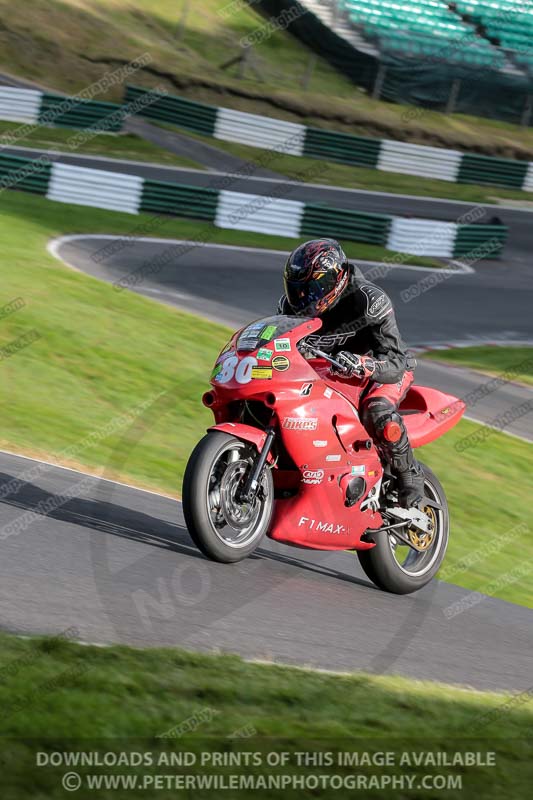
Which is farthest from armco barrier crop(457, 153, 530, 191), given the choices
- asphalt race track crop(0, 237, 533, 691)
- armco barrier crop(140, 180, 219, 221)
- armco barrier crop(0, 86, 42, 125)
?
asphalt race track crop(0, 237, 533, 691)

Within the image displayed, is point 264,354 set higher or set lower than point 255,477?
higher

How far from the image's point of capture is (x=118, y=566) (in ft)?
20.1

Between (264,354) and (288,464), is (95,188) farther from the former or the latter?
(264,354)

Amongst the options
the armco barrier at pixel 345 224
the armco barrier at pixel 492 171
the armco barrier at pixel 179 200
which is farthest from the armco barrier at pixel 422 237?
the armco barrier at pixel 492 171

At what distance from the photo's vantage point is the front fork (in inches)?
245

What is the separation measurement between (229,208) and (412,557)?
16.9 meters

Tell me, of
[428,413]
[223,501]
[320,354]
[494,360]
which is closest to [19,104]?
[494,360]

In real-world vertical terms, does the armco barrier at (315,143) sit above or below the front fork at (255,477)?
below

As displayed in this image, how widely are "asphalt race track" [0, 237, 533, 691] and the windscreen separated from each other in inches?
48.7

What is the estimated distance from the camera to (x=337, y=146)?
33281 mm

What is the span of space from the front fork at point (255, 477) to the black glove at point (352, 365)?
1.98 ft

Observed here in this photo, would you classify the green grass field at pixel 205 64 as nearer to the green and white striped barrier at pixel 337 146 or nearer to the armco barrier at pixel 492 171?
the green and white striped barrier at pixel 337 146

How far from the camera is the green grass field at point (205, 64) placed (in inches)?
1373

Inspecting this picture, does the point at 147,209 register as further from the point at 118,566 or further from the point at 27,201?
the point at 118,566
